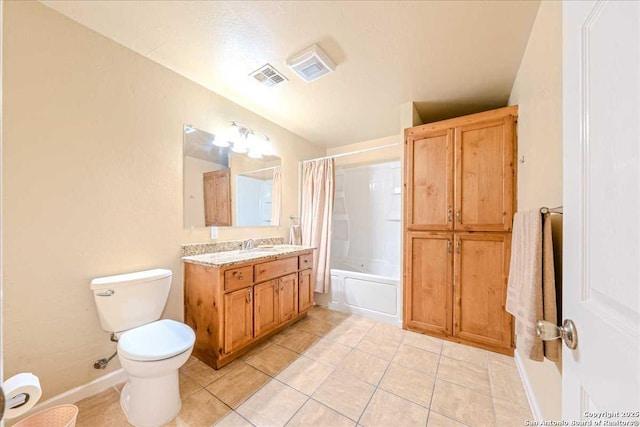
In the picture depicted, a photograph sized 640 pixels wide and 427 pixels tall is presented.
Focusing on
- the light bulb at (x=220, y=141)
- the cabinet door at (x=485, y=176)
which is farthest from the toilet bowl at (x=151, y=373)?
the cabinet door at (x=485, y=176)

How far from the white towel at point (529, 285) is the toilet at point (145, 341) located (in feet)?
5.69

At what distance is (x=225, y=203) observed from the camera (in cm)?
242

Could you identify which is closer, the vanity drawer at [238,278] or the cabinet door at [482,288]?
the vanity drawer at [238,278]

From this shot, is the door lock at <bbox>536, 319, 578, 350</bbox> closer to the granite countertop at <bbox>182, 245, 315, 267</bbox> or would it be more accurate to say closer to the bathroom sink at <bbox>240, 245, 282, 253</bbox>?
the granite countertop at <bbox>182, 245, 315, 267</bbox>

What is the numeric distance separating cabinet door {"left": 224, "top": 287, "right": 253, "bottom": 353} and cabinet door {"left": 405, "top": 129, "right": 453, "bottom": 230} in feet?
5.34

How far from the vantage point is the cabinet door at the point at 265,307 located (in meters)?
2.11

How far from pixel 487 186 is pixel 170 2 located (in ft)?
8.33

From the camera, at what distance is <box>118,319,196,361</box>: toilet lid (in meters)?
1.35

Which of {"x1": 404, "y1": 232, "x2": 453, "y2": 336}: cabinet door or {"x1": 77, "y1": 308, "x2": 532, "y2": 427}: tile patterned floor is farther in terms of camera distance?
{"x1": 404, "y1": 232, "x2": 453, "y2": 336}: cabinet door

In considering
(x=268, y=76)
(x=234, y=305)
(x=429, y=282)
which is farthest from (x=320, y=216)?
(x=268, y=76)

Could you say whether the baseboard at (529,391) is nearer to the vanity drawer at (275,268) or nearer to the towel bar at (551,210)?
the towel bar at (551,210)

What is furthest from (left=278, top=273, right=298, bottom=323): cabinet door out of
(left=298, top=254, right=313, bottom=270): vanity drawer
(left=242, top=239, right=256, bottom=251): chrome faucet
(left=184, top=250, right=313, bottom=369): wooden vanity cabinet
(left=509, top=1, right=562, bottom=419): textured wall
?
(left=509, top=1, right=562, bottom=419): textured wall
